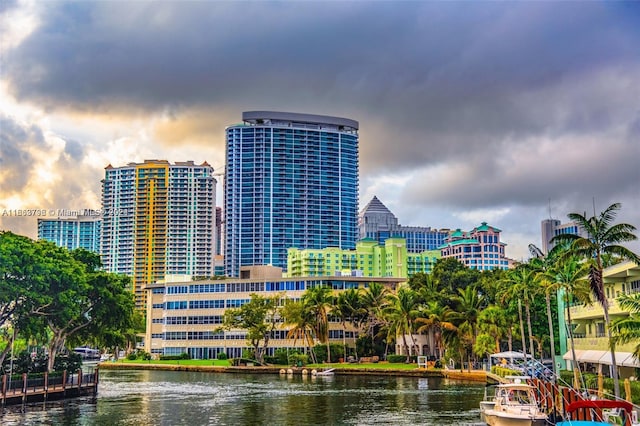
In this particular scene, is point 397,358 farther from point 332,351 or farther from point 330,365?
point 332,351

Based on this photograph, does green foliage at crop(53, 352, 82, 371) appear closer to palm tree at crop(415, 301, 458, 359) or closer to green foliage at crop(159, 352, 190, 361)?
palm tree at crop(415, 301, 458, 359)

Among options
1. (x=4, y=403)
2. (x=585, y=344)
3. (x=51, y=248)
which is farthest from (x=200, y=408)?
(x=585, y=344)

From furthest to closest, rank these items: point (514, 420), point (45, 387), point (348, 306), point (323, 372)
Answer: point (348, 306) → point (323, 372) → point (45, 387) → point (514, 420)

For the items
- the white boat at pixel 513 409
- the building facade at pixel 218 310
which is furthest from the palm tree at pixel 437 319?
the white boat at pixel 513 409

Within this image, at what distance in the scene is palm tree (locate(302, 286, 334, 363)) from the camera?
118m

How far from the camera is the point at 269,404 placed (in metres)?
68.6

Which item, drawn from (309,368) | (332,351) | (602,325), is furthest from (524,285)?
(332,351)

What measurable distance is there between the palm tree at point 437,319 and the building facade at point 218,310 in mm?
19458

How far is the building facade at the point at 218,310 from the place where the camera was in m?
133

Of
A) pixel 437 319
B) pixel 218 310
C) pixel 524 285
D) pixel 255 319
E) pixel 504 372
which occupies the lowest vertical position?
pixel 504 372

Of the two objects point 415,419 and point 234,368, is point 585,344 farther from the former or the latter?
point 234,368

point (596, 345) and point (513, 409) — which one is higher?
point (596, 345)

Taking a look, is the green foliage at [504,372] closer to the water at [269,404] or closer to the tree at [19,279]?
the water at [269,404]

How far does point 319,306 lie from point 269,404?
49353 mm
